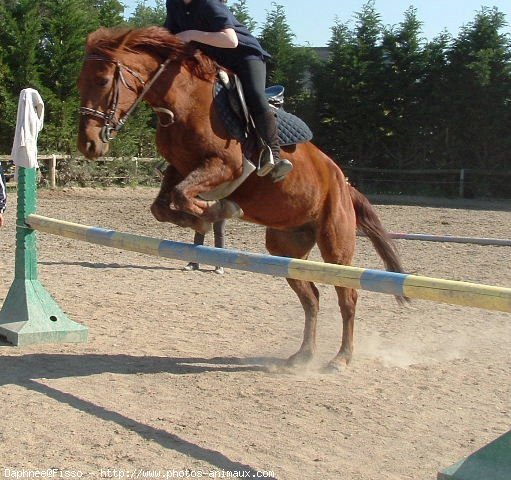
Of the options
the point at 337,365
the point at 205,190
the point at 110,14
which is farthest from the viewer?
the point at 110,14

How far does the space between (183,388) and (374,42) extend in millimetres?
21919

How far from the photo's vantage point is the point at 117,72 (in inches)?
194

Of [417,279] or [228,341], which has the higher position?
[417,279]

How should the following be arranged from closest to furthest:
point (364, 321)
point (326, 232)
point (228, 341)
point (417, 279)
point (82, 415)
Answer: point (417, 279)
point (82, 415)
point (326, 232)
point (228, 341)
point (364, 321)

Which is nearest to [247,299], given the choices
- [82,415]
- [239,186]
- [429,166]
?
[239,186]

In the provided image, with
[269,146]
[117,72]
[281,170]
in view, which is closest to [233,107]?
[269,146]

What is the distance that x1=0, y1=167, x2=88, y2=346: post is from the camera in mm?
6062

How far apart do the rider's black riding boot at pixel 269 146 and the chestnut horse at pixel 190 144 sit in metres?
0.16

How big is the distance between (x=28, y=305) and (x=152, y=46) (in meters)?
2.26

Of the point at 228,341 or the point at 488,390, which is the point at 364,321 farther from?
the point at 488,390

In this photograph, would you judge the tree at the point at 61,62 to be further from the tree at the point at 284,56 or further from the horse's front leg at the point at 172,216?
the horse's front leg at the point at 172,216

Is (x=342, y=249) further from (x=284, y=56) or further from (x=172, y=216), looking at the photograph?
(x=284, y=56)

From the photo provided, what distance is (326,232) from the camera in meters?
6.19

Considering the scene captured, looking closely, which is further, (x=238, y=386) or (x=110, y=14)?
(x=110, y=14)
